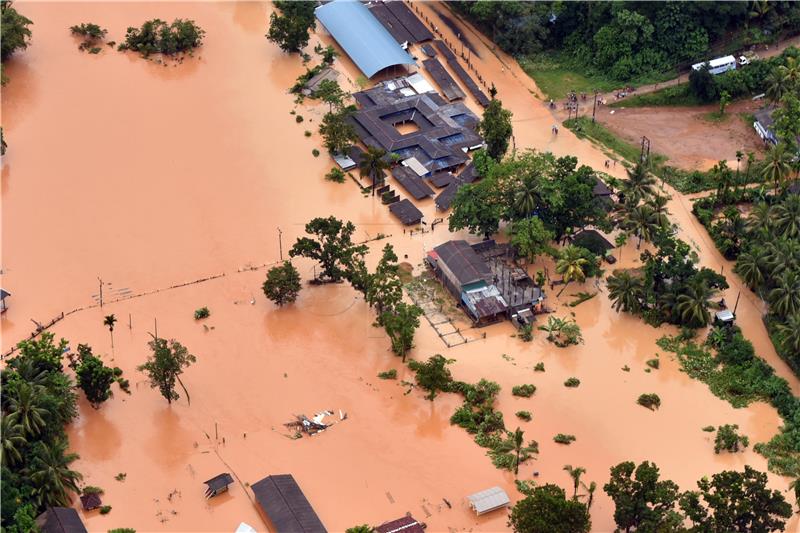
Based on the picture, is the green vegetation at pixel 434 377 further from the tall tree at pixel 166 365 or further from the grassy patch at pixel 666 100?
the grassy patch at pixel 666 100

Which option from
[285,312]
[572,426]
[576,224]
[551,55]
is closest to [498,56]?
[551,55]

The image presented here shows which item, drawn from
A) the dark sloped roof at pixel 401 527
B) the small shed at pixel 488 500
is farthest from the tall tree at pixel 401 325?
the dark sloped roof at pixel 401 527

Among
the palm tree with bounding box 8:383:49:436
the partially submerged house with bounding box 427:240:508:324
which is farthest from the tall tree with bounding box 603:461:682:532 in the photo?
the palm tree with bounding box 8:383:49:436

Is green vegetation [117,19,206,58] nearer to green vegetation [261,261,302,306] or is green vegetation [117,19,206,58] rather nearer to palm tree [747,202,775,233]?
green vegetation [261,261,302,306]

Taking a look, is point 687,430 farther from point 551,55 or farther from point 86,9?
point 86,9

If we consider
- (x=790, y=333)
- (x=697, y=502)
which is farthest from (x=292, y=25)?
(x=697, y=502)

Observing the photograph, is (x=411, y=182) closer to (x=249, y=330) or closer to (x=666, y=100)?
(x=249, y=330)
